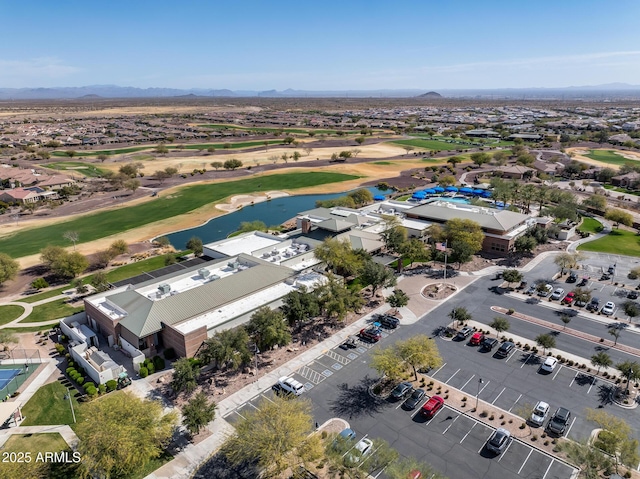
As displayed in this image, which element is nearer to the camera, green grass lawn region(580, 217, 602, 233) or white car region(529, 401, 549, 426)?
white car region(529, 401, 549, 426)

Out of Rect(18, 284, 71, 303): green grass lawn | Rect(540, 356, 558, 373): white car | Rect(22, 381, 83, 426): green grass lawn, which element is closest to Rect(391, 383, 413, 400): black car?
Rect(540, 356, 558, 373): white car

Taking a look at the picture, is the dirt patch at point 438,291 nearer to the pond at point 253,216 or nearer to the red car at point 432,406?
the red car at point 432,406

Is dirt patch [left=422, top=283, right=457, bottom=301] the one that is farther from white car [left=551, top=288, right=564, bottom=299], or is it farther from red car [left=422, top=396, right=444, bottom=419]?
red car [left=422, top=396, right=444, bottom=419]

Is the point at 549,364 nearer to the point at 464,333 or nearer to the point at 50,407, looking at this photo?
the point at 464,333

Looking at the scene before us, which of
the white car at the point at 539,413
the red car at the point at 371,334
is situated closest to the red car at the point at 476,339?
the red car at the point at 371,334

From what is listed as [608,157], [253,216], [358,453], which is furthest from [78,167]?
[608,157]

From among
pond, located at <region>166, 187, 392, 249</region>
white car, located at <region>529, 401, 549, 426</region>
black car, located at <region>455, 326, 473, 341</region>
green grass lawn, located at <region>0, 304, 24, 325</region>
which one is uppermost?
white car, located at <region>529, 401, 549, 426</region>
